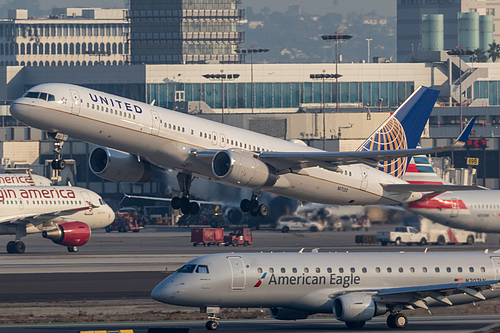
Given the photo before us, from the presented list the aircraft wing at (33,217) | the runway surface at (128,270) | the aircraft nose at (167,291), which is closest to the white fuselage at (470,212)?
the runway surface at (128,270)

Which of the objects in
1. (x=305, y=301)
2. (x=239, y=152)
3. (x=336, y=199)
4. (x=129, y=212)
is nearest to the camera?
(x=305, y=301)

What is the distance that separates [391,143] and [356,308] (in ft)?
90.6

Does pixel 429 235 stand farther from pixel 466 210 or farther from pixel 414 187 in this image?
pixel 414 187

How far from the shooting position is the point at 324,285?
58719 millimetres

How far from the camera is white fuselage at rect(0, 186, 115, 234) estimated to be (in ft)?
344

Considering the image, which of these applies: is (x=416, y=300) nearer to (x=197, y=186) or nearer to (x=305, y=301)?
(x=305, y=301)

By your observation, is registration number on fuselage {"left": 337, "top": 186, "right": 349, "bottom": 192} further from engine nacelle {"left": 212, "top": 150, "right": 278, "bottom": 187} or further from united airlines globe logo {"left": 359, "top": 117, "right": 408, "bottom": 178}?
united airlines globe logo {"left": 359, "top": 117, "right": 408, "bottom": 178}

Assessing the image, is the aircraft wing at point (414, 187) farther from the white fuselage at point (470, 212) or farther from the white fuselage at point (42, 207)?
the white fuselage at point (42, 207)

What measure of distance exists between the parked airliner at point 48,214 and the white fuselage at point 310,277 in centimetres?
4751

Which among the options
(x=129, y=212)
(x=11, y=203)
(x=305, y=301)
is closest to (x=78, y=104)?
(x=305, y=301)

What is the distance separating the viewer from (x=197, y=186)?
118 meters

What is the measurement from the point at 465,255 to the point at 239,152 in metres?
15.7

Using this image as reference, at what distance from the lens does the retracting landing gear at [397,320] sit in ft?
187

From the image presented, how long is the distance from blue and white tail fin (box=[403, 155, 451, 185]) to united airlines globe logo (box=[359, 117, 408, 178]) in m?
2.52
